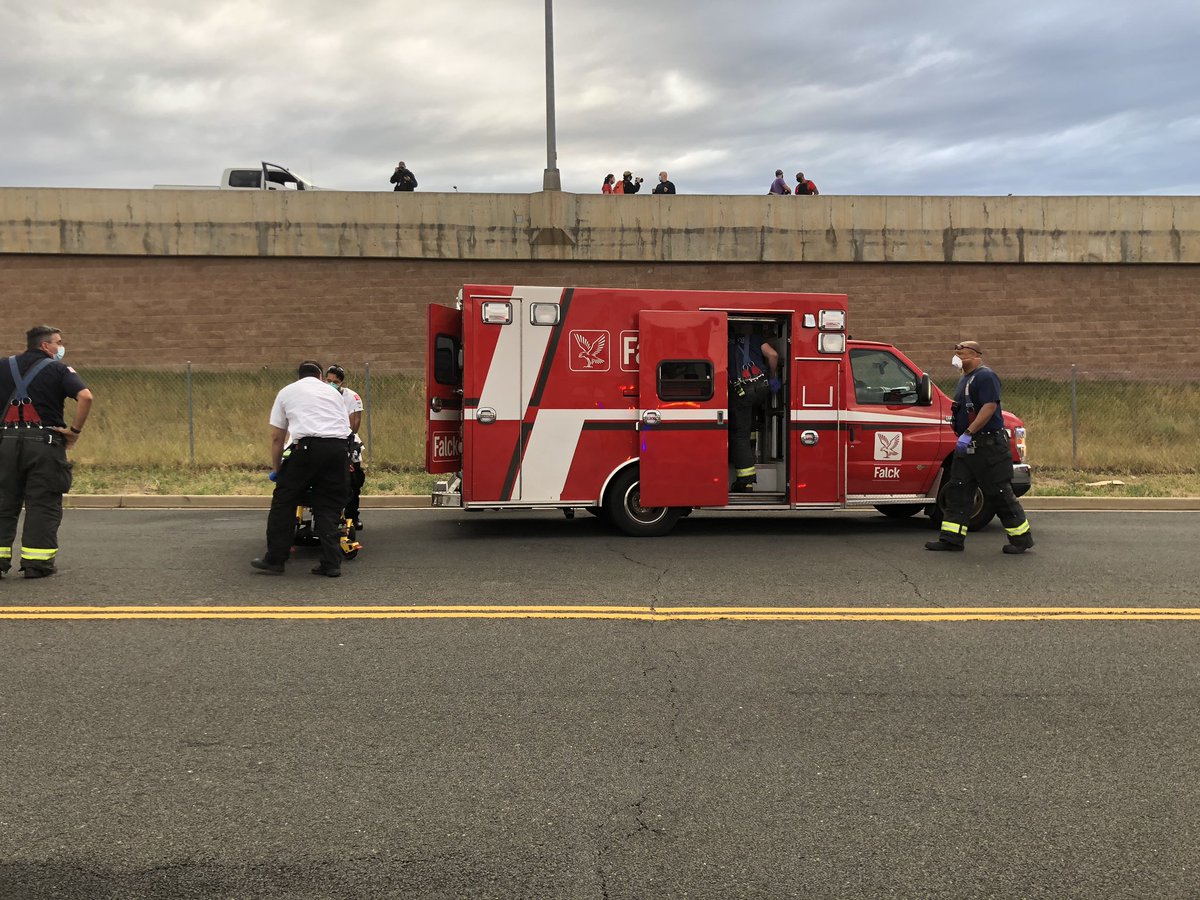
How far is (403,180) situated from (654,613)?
20048mm

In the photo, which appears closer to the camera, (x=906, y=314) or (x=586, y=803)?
(x=586, y=803)

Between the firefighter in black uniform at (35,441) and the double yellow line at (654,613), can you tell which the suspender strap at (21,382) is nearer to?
the firefighter in black uniform at (35,441)

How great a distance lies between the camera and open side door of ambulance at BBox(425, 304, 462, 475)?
9.47 meters

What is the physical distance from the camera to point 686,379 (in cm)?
930

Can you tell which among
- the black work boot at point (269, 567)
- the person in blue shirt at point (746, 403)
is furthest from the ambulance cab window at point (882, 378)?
the black work boot at point (269, 567)

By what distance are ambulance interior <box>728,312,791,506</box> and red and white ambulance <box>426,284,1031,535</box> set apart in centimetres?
4

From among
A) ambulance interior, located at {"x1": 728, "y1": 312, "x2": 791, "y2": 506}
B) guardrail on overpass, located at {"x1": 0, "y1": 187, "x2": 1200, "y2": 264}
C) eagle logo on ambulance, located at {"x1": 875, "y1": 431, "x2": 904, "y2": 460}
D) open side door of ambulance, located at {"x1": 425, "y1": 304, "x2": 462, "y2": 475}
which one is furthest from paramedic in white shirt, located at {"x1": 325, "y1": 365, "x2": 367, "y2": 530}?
guardrail on overpass, located at {"x1": 0, "y1": 187, "x2": 1200, "y2": 264}

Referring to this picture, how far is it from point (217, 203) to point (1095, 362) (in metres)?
21.6

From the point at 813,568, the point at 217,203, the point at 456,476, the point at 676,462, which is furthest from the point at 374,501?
the point at 217,203

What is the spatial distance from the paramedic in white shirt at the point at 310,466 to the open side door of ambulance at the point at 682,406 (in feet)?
9.93

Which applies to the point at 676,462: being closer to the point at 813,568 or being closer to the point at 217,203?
the point at 813,568

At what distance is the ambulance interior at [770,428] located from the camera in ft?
31.8

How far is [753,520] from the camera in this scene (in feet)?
35.4

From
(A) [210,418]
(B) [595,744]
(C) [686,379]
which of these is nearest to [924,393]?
(C) [686,379]
